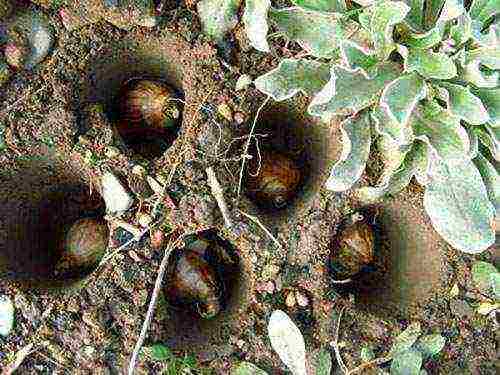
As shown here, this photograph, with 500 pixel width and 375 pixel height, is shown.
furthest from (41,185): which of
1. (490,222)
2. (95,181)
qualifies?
(490,222)

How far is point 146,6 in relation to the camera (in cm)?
174

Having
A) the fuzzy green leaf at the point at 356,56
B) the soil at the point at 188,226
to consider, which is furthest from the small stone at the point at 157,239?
the fuzzy green leaf at the point at 356,56

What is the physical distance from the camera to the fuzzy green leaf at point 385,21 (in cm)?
149

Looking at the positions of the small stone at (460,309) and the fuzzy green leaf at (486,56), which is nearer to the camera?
the fuzzy green leaf at (486,56)

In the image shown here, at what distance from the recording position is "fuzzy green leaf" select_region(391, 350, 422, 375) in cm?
170

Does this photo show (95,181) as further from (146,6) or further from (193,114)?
(146,6)

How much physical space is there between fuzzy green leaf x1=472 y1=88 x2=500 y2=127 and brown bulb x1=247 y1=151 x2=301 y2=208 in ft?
1.47

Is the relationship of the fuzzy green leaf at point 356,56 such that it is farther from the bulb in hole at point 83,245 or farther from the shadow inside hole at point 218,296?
the bulb in hole at point 83,245

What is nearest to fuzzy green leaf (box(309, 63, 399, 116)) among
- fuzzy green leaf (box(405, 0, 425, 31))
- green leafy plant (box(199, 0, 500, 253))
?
green leafy plant (box(199, 0, 500, 253))

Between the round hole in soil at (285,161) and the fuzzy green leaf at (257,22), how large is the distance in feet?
0.64

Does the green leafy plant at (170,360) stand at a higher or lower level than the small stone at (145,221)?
lower

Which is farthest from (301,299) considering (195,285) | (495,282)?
(495,282)

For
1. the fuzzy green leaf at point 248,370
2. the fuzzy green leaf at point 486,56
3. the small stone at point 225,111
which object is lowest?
the fuzzy green leaf at point 248,370

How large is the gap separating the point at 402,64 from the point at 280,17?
0.28 metres
